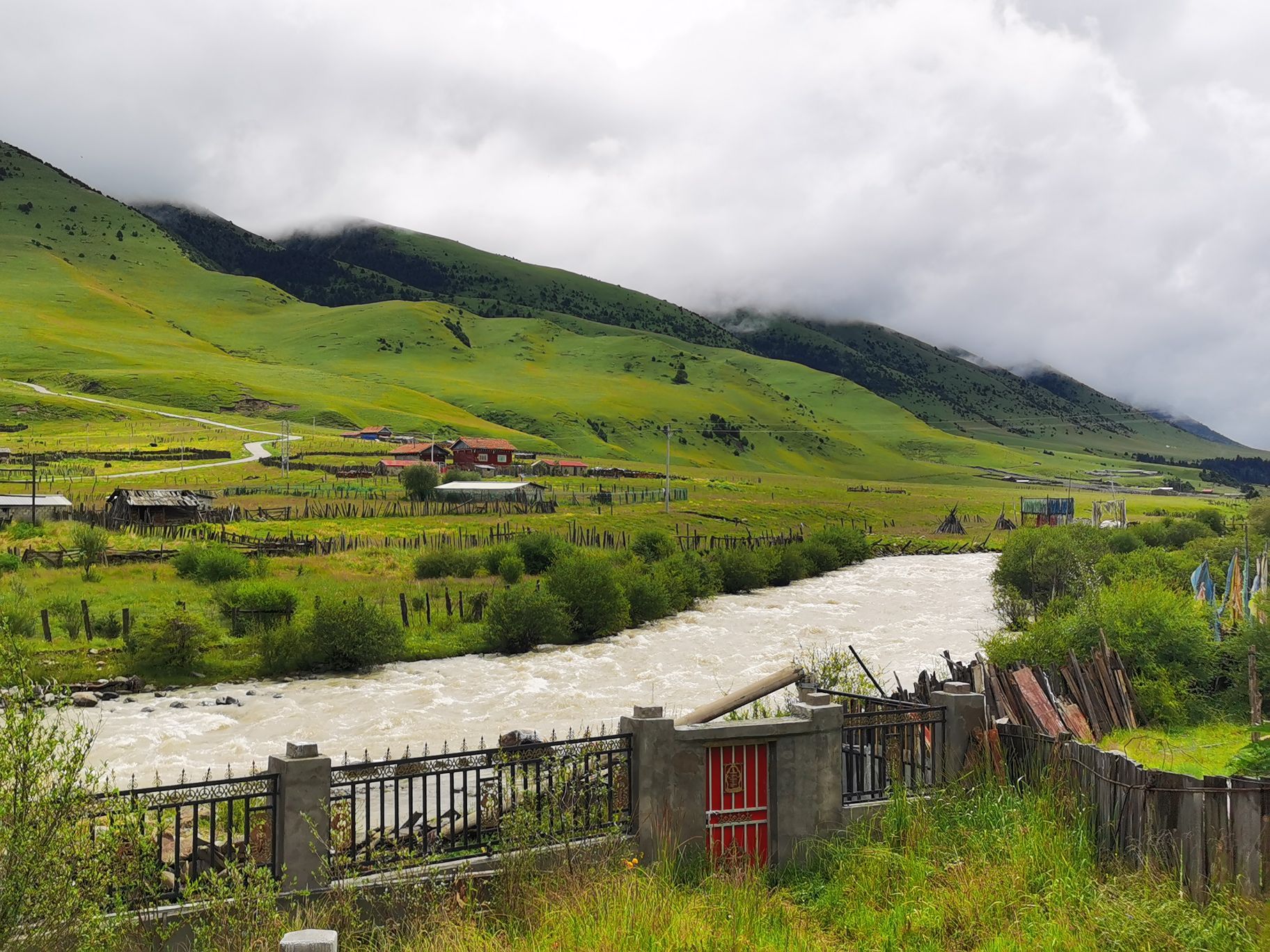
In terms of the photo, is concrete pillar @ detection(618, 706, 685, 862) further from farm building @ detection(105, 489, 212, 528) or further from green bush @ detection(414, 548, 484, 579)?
farm building @ detection(105, 489, 212, 528)

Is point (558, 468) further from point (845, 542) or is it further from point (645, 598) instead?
point (645, 598)

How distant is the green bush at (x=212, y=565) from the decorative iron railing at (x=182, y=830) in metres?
35.1

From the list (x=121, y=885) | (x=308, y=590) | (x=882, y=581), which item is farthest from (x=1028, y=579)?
(x=121, y=885)

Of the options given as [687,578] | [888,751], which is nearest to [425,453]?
[687,578]

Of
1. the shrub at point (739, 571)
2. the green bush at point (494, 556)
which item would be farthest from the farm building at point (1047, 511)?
the green bush at point (494, 556)

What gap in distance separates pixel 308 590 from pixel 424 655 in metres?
9.63

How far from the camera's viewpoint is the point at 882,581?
223ft

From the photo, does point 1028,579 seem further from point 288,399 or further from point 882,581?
point 288,399

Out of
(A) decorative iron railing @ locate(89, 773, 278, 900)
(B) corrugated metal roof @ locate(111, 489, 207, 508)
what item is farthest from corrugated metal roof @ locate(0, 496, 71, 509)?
(A) decorative iron railing @ locate(89, 773, 278, 900)

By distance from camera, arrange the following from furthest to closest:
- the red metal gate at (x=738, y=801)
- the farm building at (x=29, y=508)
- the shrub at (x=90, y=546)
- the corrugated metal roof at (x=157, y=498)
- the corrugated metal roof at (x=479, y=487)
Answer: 1. the corrugated metal roof at (x=479, y=487)
2. the corrugated metal roof at (x=157, y=498)
3. the farm building at (x=29, y=508)
4. the shrub at (x=90, y=546)
5. the red metal gate at (x=738, y=801)

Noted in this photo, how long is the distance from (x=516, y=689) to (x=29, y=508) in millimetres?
47884

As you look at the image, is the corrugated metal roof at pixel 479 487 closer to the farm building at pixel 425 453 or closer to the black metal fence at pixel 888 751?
the farm building at pixel 425 453

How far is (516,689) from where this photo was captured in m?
34.6

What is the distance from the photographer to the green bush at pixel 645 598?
159ft
